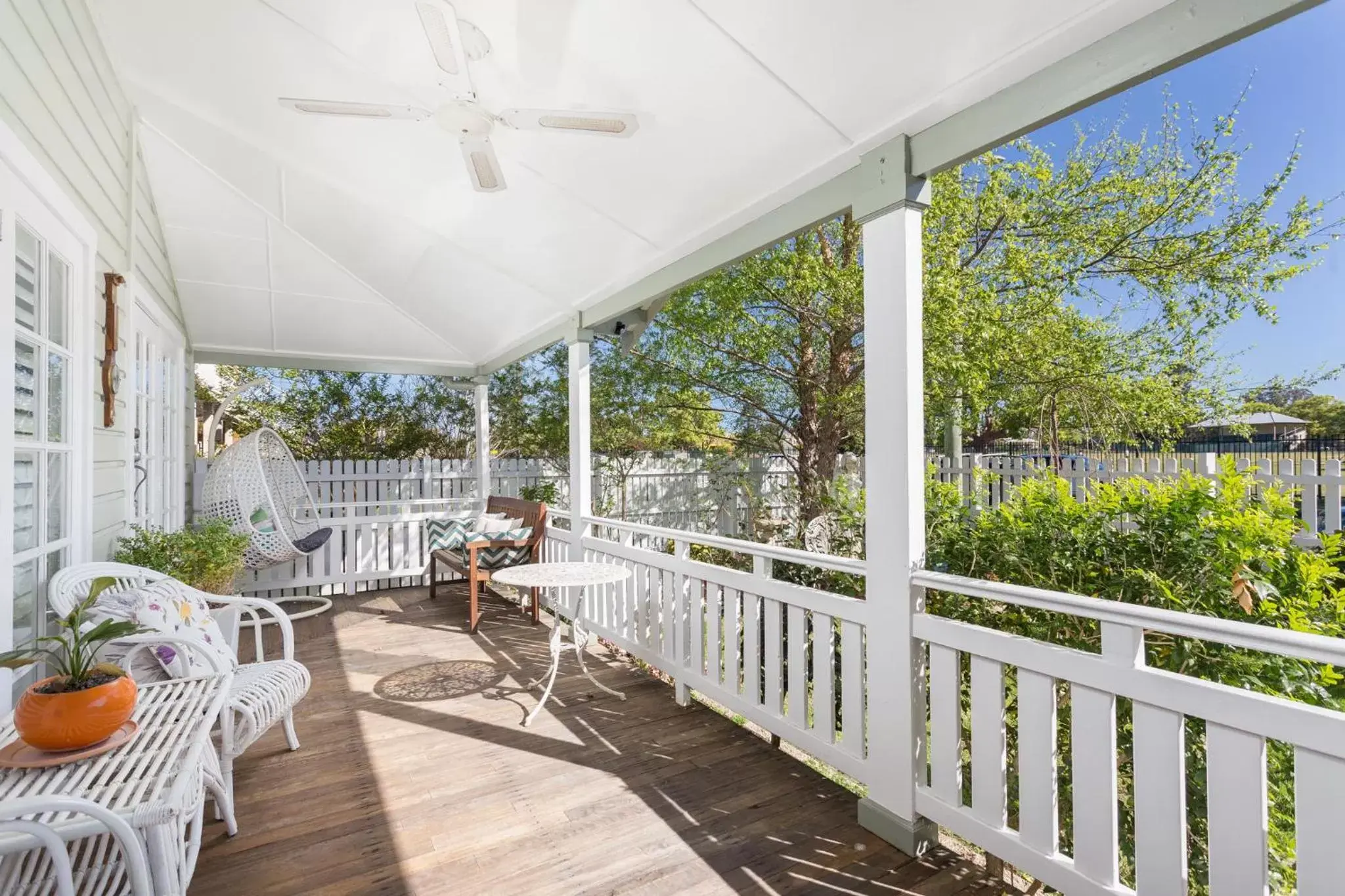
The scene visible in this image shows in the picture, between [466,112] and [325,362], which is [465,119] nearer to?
[466,112]

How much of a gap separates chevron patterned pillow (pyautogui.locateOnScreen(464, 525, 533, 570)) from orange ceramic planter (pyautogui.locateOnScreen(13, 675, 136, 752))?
3652 millimetres

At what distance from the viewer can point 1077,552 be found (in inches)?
90.9

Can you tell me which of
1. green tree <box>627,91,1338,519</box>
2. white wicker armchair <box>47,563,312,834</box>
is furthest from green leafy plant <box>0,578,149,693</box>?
green tree <box>627,91,1338,519</box>

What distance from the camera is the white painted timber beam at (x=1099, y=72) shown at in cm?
139

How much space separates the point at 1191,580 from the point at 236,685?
3294 mm

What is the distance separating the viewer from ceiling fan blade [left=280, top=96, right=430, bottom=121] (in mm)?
2281

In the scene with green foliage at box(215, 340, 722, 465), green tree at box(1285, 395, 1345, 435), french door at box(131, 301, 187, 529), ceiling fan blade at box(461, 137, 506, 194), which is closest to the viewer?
ceiling fan blade at box(461, 137, 506, 194)

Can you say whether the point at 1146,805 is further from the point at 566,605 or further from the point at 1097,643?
the point at 566,605

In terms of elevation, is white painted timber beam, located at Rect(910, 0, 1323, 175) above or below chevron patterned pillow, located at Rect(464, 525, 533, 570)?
above

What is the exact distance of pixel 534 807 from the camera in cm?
242

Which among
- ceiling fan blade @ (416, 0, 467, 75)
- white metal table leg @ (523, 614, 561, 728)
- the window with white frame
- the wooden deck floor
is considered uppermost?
ceiling fan blade @ (416, 0, 467, 75)

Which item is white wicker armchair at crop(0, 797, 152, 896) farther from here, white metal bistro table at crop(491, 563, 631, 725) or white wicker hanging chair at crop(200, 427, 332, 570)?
white wicker hanging chair at crop(200, 427, 332, 570)

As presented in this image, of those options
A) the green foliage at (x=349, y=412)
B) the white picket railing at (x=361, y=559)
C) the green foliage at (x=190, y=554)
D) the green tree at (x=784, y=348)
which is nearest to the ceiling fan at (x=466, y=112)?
the green foliage at (x=190, y=554)

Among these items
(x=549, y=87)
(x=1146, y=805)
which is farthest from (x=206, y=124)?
(x=1146, y=805)
